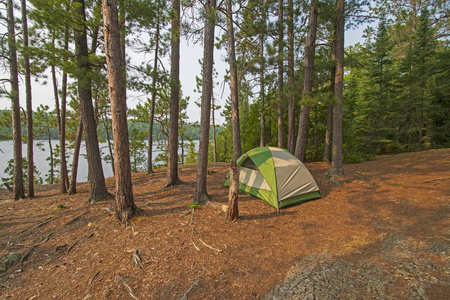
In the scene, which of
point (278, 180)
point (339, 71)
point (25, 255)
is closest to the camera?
point (25, 255)

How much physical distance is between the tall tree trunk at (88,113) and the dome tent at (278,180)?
4740 mm

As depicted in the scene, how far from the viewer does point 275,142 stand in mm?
16484

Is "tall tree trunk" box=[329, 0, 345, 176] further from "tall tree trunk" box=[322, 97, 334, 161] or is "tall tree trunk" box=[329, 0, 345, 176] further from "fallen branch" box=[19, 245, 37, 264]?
"fallen branch" box=[19, 245, 37, 264]

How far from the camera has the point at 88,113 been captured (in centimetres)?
595

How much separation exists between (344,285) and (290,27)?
9.81m

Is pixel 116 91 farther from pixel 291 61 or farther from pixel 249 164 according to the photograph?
pixel 291 61

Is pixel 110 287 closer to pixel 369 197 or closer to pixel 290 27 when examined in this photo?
pixel 369 197

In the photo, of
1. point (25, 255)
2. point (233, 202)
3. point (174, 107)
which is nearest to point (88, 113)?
point (174, 107)

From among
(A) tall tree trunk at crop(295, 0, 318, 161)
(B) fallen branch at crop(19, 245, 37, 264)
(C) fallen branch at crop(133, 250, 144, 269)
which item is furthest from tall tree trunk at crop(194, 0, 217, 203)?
(A) tall tree trunk at crop(295, 0, 318, 161)

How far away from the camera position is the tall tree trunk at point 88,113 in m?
5.62

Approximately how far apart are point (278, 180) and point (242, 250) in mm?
2470

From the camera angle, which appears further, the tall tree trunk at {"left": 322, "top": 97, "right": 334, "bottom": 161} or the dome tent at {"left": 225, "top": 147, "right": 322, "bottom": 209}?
the tall tree trunk at {"left": 322, "top": 97, "right": 334, "bottom": 161}

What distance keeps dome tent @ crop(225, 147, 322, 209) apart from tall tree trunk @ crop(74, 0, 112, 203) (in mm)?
4740

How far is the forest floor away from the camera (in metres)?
2.63
